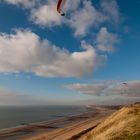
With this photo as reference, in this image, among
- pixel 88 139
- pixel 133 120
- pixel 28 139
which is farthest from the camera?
pixel 28 139

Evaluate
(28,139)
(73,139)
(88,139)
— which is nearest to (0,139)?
(28,139)

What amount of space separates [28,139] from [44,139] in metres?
6.29

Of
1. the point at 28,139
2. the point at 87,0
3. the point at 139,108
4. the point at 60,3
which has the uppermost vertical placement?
the point at 60,3

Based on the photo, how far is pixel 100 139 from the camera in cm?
2416

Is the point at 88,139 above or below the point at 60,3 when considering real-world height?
below

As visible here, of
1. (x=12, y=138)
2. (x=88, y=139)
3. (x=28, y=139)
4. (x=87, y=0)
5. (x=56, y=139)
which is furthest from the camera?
(x=12, y=138)

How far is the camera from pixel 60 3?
2348 cm

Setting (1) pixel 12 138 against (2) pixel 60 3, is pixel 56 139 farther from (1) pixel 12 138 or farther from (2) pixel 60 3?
(2) pixel 60 3

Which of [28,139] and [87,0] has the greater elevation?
[87,0]

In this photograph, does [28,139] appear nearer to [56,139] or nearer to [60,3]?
[56,139]

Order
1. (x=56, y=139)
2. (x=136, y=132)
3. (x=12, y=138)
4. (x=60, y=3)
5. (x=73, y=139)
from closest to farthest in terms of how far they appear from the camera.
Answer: (x=136, y=132) < (x=60, y=3) < (x=73, y=139) < (x=56, y=139) < (x=12, y=138)

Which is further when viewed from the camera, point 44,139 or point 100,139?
point 44,139

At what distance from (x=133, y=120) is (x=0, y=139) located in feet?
134

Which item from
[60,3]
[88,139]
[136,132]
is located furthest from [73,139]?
[60,3]
